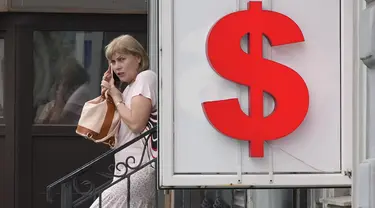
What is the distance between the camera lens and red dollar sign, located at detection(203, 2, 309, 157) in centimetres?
321

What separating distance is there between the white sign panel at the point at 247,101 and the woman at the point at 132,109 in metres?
1.49

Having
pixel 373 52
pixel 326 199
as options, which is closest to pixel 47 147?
pixel 326 199

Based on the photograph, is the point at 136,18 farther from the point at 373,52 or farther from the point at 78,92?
the point at 373,52

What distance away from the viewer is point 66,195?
4867 millimetres

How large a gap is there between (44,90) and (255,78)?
4.36m

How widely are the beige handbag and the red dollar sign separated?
5.80 feet

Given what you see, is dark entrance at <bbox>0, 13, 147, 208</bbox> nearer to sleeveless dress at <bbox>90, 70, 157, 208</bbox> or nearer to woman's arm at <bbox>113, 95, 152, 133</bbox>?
sleeveless dress at <bbox>90, 70, 157, 208</bbox>

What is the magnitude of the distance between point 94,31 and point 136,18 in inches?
17.3

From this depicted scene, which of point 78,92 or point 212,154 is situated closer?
point 212,154

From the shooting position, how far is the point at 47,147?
7.20 meters

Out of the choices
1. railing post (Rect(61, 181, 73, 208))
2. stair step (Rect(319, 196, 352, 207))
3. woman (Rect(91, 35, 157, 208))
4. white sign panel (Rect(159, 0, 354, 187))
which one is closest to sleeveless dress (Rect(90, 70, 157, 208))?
woman (Rect(91, 35, 157, 208))

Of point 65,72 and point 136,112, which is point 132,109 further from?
point 65,72

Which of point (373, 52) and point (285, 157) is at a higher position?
point (373, 52)

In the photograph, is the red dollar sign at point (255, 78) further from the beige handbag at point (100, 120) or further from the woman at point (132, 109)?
the beige handbag at point (100, 120)
